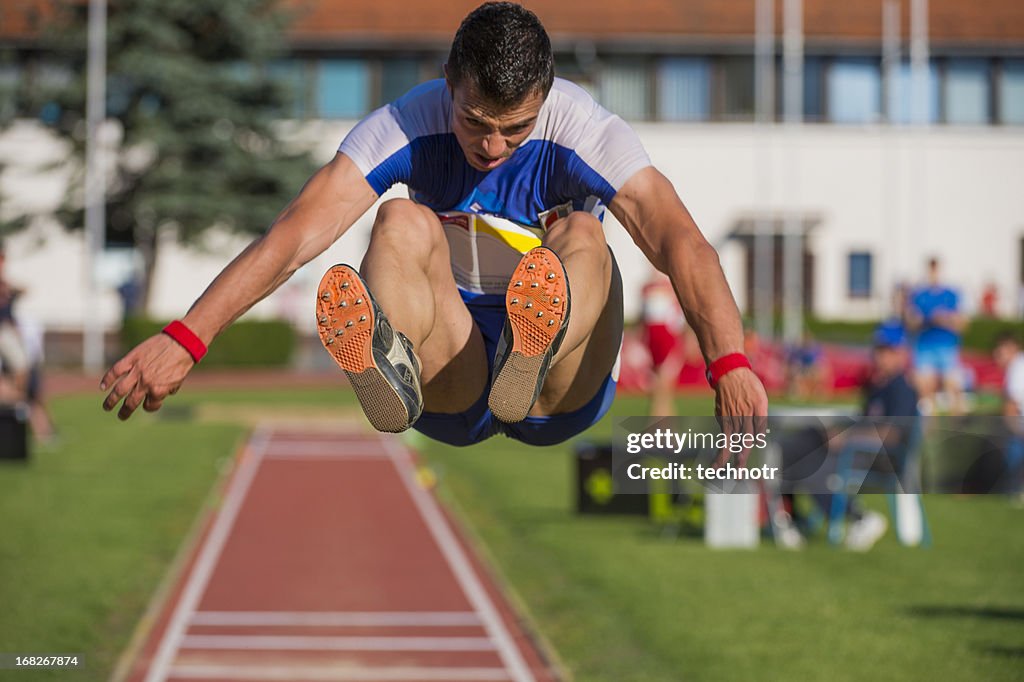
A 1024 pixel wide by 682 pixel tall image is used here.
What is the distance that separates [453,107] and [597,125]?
18.6 inches

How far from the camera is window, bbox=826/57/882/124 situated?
35938 millimetres

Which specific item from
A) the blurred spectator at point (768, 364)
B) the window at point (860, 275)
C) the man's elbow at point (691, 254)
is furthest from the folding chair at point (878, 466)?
the window at point (860, 275)

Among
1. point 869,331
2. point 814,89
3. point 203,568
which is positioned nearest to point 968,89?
point 814,89

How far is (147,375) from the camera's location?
3.99 m

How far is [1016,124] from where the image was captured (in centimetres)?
3634

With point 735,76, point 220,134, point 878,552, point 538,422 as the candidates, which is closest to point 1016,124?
point 735,76

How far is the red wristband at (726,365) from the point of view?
13.5ft

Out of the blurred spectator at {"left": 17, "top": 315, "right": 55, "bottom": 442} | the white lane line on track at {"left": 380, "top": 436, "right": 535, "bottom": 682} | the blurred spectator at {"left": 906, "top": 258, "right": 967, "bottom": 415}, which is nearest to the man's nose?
the white lane line on track at {"left": 380, "top": 436, "right": 535, "bottom": 682}

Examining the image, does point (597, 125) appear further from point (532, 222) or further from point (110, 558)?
point (110, 558)

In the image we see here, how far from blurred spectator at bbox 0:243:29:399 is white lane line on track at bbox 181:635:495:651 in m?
6.44

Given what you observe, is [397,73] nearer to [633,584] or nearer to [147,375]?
[633,584]

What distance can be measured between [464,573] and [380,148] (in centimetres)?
797

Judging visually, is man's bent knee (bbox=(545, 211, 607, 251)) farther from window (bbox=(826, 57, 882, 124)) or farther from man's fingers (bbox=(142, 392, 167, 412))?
window (bbox=(826, 57, 882, 124))

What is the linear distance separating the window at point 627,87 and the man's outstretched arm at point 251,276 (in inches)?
1256
